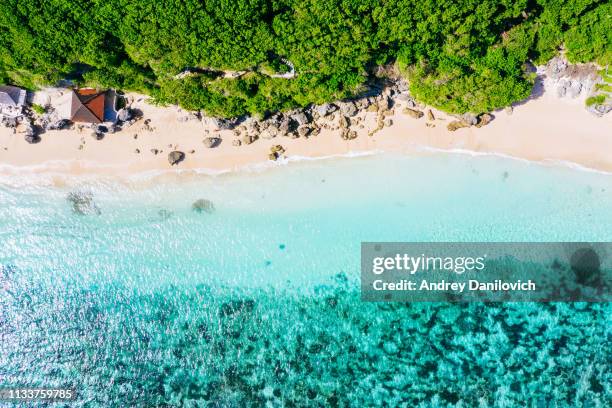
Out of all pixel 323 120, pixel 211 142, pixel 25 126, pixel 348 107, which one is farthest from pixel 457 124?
pixel 25 126

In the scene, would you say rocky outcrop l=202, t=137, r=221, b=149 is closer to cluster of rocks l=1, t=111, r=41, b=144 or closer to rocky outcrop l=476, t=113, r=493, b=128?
cluster of rocks l=1, t=111, r=41, b=144

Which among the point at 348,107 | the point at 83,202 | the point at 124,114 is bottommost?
the point at 83,202

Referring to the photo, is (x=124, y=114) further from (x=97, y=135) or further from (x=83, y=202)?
(x=83, y=202)

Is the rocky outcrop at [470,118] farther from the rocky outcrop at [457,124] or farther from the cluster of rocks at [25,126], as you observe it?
the cluster of rocks at [25,126]

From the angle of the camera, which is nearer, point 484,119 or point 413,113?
point 484,119

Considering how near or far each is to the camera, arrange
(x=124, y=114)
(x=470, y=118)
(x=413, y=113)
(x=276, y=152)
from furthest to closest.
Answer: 1. (x=276, y=152)
2. (x=124, y=114)
3. (x=413, y=113)
4. (x=470, y=118)

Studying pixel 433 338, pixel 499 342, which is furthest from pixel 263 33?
pixel 499 342

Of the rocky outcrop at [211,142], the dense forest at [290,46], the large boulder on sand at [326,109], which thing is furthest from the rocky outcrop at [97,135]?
the large boulder on sand at [326,109]
